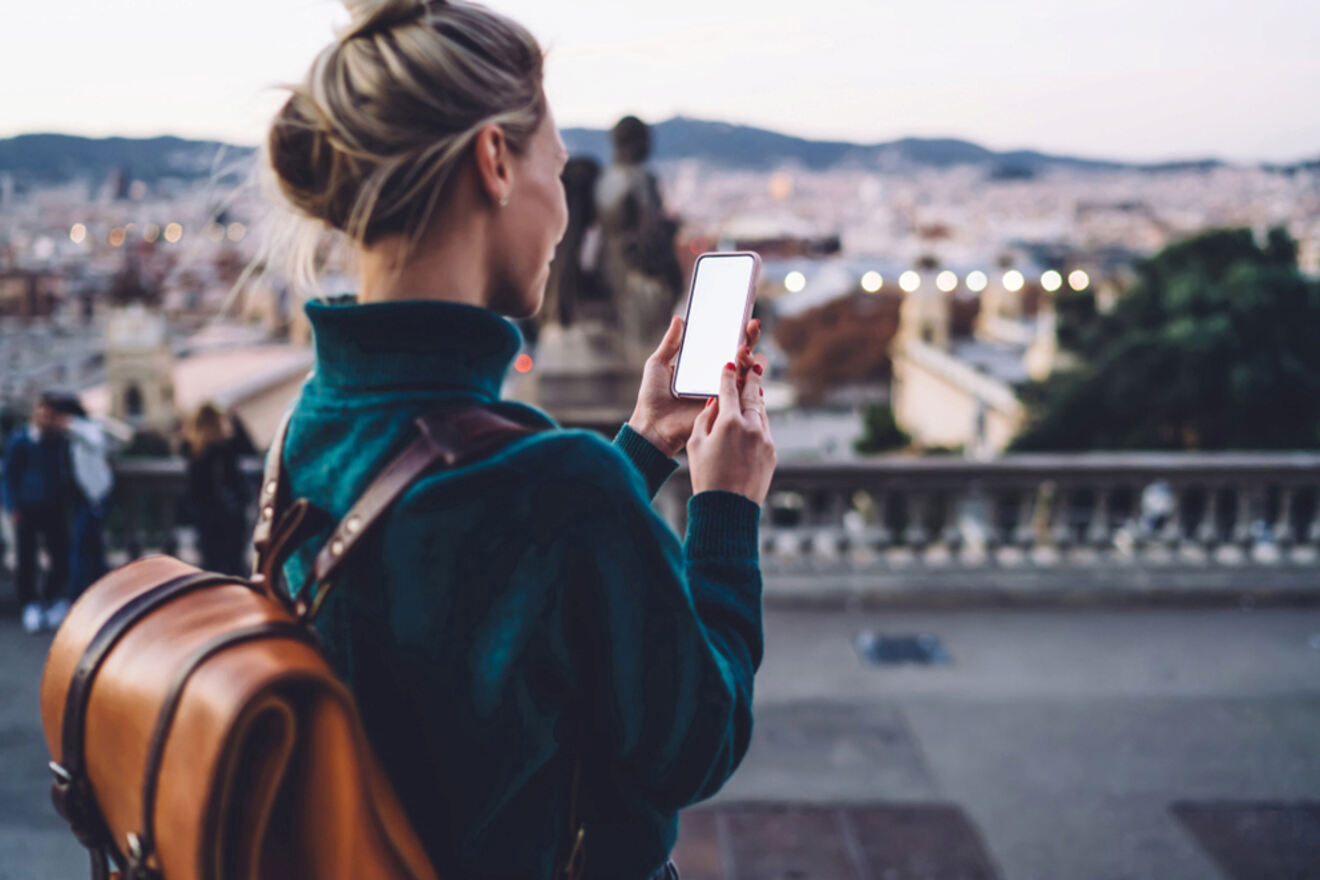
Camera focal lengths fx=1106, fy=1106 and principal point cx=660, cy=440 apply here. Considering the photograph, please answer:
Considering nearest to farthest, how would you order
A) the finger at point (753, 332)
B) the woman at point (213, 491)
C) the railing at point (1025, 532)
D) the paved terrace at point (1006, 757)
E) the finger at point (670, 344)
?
the finger at point (753, 332)
the finger at point (670, 344)
the paved terrace at point (1006, 757)
the woman at point (213, 491)
the railing at point (1025, 532)

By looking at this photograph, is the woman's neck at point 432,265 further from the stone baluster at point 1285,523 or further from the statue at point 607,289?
the stone baluster at point 1285,523

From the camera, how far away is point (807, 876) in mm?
3898

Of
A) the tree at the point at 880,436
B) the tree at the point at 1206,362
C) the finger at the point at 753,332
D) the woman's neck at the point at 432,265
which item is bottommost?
the tree at the point at 880,436

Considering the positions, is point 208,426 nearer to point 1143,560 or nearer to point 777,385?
point 1143,560

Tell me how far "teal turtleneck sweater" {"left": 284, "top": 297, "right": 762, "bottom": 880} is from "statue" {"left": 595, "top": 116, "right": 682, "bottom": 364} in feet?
20.9

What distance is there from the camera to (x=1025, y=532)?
7.20 meters

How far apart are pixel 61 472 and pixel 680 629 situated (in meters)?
6.42

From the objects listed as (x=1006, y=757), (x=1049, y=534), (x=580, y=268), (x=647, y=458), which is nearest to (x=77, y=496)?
(x=580, y=268)

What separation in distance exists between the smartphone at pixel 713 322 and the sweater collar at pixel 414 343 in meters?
0.36

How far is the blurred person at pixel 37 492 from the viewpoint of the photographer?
6363mm

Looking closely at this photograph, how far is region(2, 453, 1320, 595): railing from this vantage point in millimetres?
7102

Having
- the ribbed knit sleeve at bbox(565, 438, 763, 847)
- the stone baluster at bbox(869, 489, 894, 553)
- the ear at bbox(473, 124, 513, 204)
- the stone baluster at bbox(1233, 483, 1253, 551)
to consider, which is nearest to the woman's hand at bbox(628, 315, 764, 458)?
the ribbed knit sleeve at bbox(565, 438, 763, 847)

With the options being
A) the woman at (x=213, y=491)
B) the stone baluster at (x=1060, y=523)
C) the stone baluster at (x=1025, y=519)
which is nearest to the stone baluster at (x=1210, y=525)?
the stone baluster at (x=1060, y=523)

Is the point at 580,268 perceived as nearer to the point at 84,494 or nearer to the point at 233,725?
the point at 84,494
